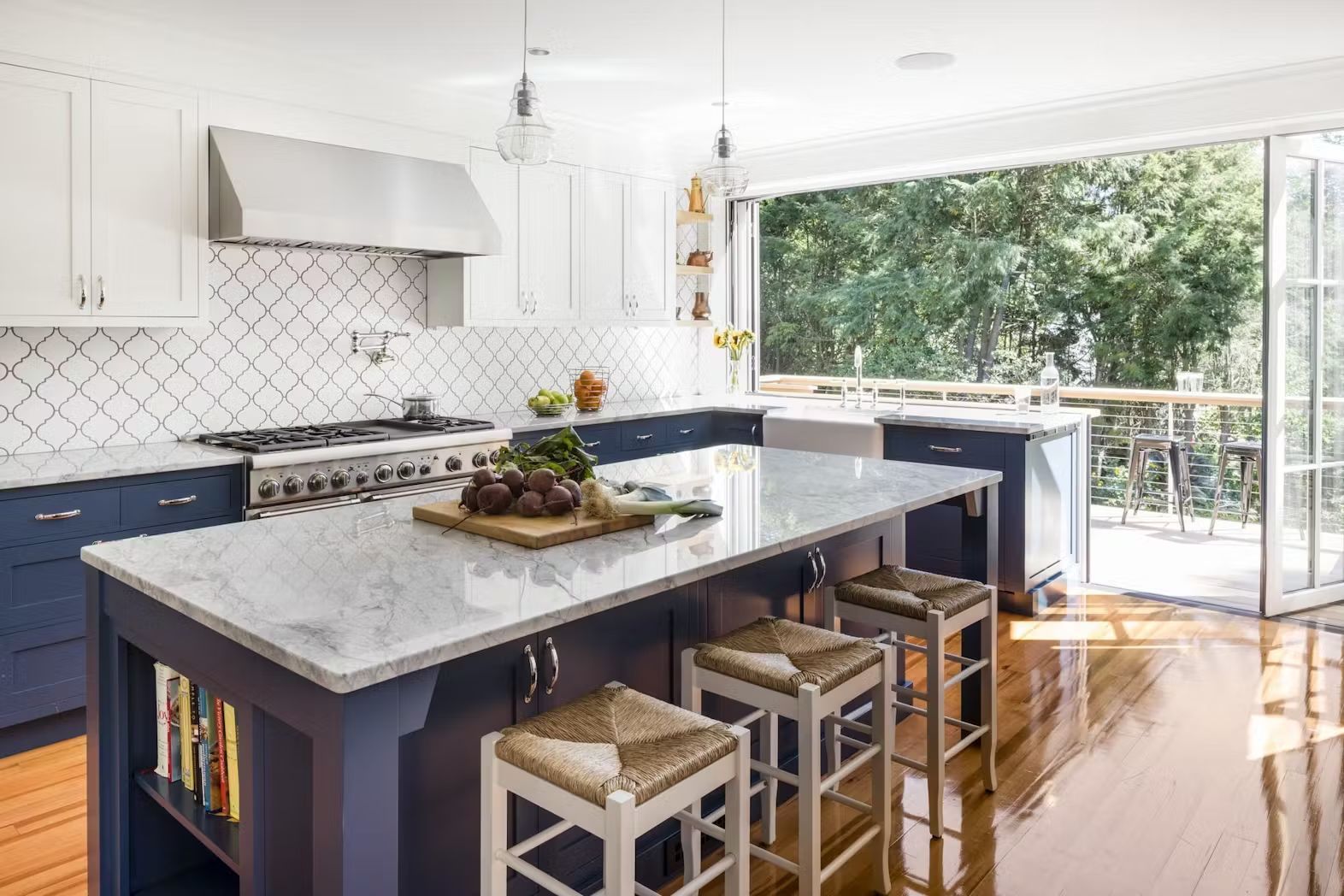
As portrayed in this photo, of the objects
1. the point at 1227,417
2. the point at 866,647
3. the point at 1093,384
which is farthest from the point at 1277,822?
the point at 1093,384

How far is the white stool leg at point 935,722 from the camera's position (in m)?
2.46

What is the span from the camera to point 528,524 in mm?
2098

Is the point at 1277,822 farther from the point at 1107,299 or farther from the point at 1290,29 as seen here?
the point at 1107,299

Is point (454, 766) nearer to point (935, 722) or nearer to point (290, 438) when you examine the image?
point (935, 722)

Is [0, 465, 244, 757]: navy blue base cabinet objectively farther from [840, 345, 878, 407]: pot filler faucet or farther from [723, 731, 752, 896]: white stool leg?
[840, 345, 878, 407]: pot filler faucet

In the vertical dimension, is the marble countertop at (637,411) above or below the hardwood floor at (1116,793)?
above

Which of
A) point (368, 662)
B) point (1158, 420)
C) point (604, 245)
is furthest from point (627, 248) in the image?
point (1158, 420)

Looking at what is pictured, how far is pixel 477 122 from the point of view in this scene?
4.74 m

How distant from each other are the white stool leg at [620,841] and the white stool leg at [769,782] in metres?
0.93

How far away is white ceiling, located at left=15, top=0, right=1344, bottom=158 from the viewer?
3377mm

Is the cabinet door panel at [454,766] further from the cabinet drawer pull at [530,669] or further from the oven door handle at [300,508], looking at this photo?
the oven door handle at [300,508]

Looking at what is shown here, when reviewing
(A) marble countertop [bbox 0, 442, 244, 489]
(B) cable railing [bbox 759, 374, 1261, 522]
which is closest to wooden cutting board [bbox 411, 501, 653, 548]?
(A) marble countertop [bbox 0, 442, 244, 489]

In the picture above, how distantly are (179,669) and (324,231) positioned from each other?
2.46 m

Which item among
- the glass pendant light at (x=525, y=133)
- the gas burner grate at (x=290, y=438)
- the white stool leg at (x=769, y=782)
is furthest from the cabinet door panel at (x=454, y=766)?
the gas burner grate at (x=290, y=438)
